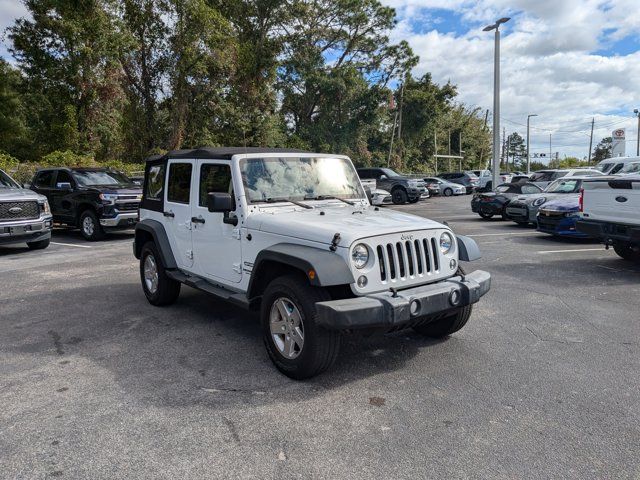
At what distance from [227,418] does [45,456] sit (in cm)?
109

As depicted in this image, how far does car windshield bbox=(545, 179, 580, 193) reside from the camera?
13286mm

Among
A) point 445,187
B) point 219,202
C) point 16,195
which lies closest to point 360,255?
point 219,202

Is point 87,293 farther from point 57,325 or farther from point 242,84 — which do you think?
point 242,84

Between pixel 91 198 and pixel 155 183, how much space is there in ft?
23.9

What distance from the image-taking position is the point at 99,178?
1363 cm

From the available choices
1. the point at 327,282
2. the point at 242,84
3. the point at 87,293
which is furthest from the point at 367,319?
the point at 242,84

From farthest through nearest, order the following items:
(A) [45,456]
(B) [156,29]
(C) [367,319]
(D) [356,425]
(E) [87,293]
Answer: (B) [156,29], (E) [87,293], (C) [367,319], (D) [356,425], (A) [45,456]

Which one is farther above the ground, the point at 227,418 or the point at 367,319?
the point at 367,319

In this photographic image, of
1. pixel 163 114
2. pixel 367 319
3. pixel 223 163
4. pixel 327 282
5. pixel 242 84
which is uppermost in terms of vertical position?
pixel 242 84

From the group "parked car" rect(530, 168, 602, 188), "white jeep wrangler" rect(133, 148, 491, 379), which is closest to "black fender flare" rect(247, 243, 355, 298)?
"white jeep wrangler" rect(133, 148, 491, 379)

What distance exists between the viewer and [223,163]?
198 inches

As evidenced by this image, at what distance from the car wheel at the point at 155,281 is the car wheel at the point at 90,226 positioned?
688 centimetres

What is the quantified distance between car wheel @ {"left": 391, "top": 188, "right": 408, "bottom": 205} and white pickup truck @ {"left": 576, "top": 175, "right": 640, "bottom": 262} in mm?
16034

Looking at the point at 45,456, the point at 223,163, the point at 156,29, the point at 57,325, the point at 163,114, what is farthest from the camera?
the point at 163,114
